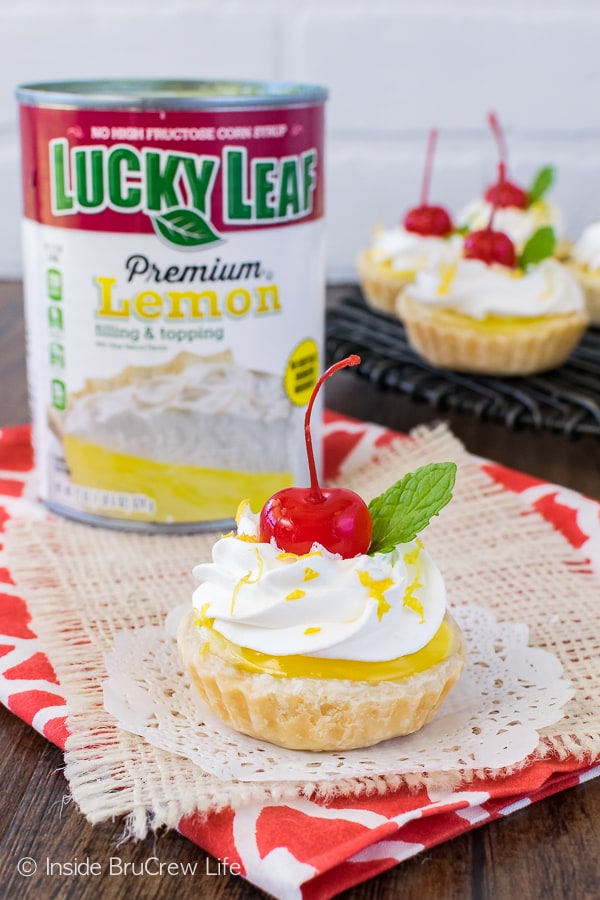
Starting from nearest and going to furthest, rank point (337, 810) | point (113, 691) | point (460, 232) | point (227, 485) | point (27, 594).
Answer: point (337, 810) < point (113, 691) < point (27, 594) < point (227, 485) < point (460, 232)

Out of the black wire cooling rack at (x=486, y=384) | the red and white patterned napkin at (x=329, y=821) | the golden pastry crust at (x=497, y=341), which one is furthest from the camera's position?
the golden pastry crust at (x=497, y=341)

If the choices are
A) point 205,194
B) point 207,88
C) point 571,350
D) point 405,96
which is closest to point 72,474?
point 205,194

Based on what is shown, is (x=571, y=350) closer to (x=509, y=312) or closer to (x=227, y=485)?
(x=509, y=312)

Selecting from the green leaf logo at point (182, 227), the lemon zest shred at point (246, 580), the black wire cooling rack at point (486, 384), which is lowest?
the black wire cooling rack at point (486, 384)

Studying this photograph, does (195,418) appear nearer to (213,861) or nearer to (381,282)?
(213,861)

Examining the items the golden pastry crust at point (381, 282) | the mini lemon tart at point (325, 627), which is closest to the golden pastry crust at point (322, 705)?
the mini lemon tart at point (325, 627)

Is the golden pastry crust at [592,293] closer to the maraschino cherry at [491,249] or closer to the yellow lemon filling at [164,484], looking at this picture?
the maraschino cherry at [491,249]
